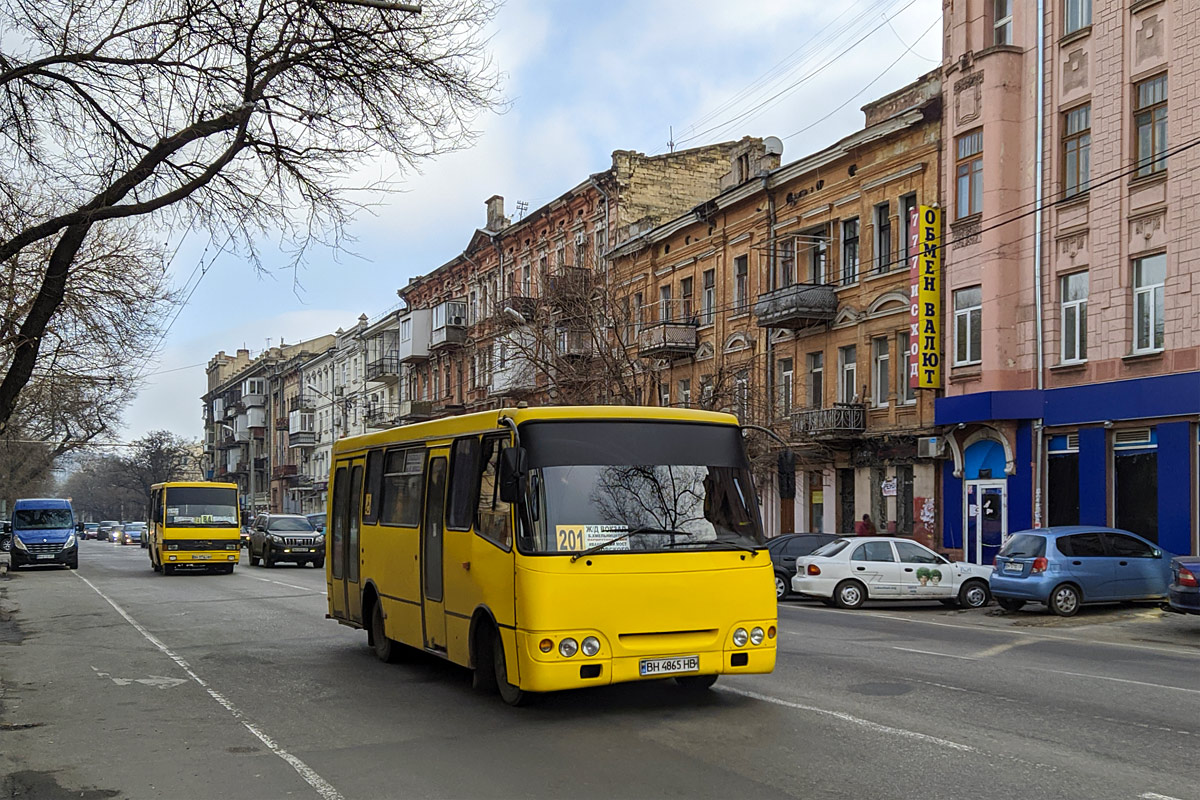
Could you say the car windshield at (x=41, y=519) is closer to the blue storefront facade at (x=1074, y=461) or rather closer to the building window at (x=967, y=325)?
the blue storefront facade at (x=1074, y=461)

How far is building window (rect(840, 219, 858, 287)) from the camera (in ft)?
114

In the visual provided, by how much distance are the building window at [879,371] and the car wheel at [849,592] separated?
10416mm

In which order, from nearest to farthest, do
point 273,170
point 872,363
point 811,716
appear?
point 811,716
point 273,170
point 872,363

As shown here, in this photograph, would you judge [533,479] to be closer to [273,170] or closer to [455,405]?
[273,170]

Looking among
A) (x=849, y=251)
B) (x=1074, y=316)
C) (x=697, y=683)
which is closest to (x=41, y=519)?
(x=849, y=251)

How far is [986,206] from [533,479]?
21.7 meters

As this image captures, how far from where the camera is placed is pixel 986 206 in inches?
1137

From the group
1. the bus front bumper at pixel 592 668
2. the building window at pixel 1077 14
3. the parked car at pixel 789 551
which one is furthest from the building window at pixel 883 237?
the bus front bumper at pixel 592 668

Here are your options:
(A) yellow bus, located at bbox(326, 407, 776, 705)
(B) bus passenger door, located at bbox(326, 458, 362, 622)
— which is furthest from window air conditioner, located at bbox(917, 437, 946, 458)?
(A) yellow bus, located at bbox(326, 407, 776, 705)

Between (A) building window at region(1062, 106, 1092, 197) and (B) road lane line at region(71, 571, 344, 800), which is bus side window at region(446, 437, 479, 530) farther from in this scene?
(A) building window at region(1062, 106, 1092, 197)

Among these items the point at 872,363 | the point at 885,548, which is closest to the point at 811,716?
the point at 885,548

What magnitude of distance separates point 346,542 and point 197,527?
2091 cm

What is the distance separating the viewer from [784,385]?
37.3 metres

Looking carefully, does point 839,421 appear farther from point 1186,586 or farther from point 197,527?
point 197,527
